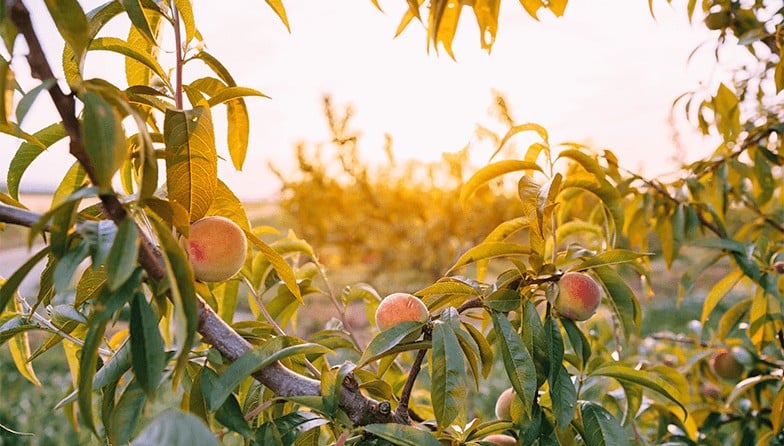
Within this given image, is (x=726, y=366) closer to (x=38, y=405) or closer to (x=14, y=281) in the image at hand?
(x=14, y=281)

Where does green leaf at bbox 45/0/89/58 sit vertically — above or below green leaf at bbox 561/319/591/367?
above

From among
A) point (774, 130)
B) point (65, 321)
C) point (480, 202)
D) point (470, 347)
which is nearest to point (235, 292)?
point (65, 321)

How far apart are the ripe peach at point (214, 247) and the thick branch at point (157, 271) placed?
35 millimetres

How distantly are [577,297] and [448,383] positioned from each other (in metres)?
0.14

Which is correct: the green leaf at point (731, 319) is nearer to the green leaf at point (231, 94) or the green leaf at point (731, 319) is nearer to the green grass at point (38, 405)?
the green leaf at point (231, 94)

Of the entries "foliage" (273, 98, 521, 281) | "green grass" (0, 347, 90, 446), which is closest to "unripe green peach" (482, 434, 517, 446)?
"green grass" (0, 347, 90, 446)

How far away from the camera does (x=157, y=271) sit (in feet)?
1.33

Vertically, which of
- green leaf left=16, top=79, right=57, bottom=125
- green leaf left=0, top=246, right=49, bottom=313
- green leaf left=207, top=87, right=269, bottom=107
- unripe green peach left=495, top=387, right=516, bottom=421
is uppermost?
green leaf left=207, top=87, right=269, bottom=107

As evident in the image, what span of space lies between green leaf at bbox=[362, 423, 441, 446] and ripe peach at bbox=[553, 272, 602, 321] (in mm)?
163

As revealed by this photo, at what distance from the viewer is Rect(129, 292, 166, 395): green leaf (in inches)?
15.3

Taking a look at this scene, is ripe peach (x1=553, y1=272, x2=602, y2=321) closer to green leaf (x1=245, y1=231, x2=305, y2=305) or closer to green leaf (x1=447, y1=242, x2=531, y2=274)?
green leaf (x1=447, y1=242, x2=531, y2=274)

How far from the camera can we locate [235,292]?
2.40 feet

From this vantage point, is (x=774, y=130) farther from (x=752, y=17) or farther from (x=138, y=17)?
(x=138, y=17)

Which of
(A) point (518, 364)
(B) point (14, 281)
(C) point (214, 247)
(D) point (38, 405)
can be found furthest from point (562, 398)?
(D) point (38, 405)
